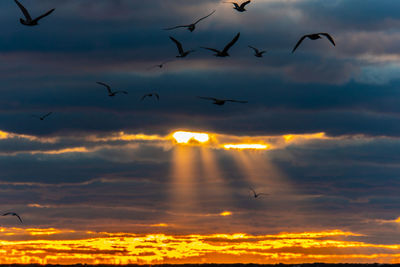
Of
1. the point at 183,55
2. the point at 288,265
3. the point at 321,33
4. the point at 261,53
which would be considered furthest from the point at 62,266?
the point at 261,53

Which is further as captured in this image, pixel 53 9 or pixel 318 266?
pixel 53 9

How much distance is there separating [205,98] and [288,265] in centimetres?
2678

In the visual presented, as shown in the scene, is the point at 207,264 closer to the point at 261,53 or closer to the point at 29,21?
the point at 29,21

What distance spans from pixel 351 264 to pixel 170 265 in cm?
1377

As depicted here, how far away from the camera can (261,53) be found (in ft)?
315

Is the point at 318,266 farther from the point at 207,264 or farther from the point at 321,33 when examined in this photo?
the point at 321,33

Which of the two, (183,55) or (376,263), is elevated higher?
(183,55)

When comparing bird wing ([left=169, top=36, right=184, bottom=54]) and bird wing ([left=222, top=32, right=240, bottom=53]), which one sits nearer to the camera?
bird wing ([left=222, top=32, right=240, bottom=53])

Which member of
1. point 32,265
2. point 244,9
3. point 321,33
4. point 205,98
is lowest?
point 32,265

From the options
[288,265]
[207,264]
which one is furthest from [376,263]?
[207,264]

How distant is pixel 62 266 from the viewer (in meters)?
58.1

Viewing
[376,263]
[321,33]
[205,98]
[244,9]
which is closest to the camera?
[376,263]

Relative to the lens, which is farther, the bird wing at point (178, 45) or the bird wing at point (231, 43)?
the bird wing at point (178, 45)

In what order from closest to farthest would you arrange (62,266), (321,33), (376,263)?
(376,263), (62,266), (321,33)
